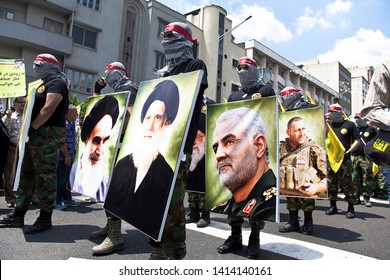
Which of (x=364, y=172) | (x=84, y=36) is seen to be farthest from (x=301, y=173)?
(x=84, y=36)

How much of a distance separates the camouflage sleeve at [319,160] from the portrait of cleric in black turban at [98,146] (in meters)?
2.78

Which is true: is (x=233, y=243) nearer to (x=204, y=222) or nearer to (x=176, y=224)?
(x=204, y=222)

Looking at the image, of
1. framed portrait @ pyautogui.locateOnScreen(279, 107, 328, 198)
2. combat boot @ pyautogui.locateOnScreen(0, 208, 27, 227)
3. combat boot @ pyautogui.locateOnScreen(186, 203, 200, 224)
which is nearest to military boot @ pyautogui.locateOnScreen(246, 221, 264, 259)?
framed portrait @ pyautogui.locateOnScreen(279, 107, 328, 198)

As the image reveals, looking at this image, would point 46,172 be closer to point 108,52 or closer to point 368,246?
point 368,246

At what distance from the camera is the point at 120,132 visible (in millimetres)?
3039

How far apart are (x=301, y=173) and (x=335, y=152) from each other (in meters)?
1.56

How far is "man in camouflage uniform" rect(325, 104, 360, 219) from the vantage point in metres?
5.68

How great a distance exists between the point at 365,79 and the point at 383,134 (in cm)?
8221

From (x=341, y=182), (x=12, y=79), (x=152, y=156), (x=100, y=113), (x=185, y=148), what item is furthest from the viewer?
(x=12, y=79)

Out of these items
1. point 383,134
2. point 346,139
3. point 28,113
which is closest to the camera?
point 383,134

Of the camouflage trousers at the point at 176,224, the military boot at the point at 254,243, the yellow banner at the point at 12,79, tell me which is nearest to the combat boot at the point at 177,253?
the camouflage trousers at the point at 176,224

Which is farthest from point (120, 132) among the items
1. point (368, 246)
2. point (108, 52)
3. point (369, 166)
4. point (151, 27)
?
point (151, 27)

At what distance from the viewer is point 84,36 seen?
2234cm

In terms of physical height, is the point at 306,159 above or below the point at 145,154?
above
